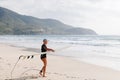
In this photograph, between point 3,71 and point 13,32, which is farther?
point 13,32

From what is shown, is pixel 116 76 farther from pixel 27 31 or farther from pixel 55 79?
pixel 27 31

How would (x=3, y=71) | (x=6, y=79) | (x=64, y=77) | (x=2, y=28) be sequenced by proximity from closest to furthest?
(x=6, y=79), (x=64, y=77), (x=3, y=71), (x=2, y=28)

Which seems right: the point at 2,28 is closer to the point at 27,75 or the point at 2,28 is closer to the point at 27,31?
the point at 27,31

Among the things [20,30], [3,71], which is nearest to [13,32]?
[20,30]

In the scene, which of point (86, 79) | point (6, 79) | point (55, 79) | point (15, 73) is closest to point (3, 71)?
point (15, 73)

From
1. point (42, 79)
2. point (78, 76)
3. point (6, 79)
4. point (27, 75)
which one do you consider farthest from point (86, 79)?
point (6, 79)

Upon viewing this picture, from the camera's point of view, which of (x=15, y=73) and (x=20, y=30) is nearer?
(x=15, y=73)

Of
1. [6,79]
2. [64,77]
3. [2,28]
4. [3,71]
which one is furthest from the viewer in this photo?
[2,28]

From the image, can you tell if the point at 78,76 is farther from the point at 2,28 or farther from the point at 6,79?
the point at 2,28

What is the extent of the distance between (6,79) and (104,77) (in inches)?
171

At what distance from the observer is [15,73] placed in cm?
1155

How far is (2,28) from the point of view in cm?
19200

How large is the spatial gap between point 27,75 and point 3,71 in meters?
1.36

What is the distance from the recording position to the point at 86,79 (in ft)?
35.4
